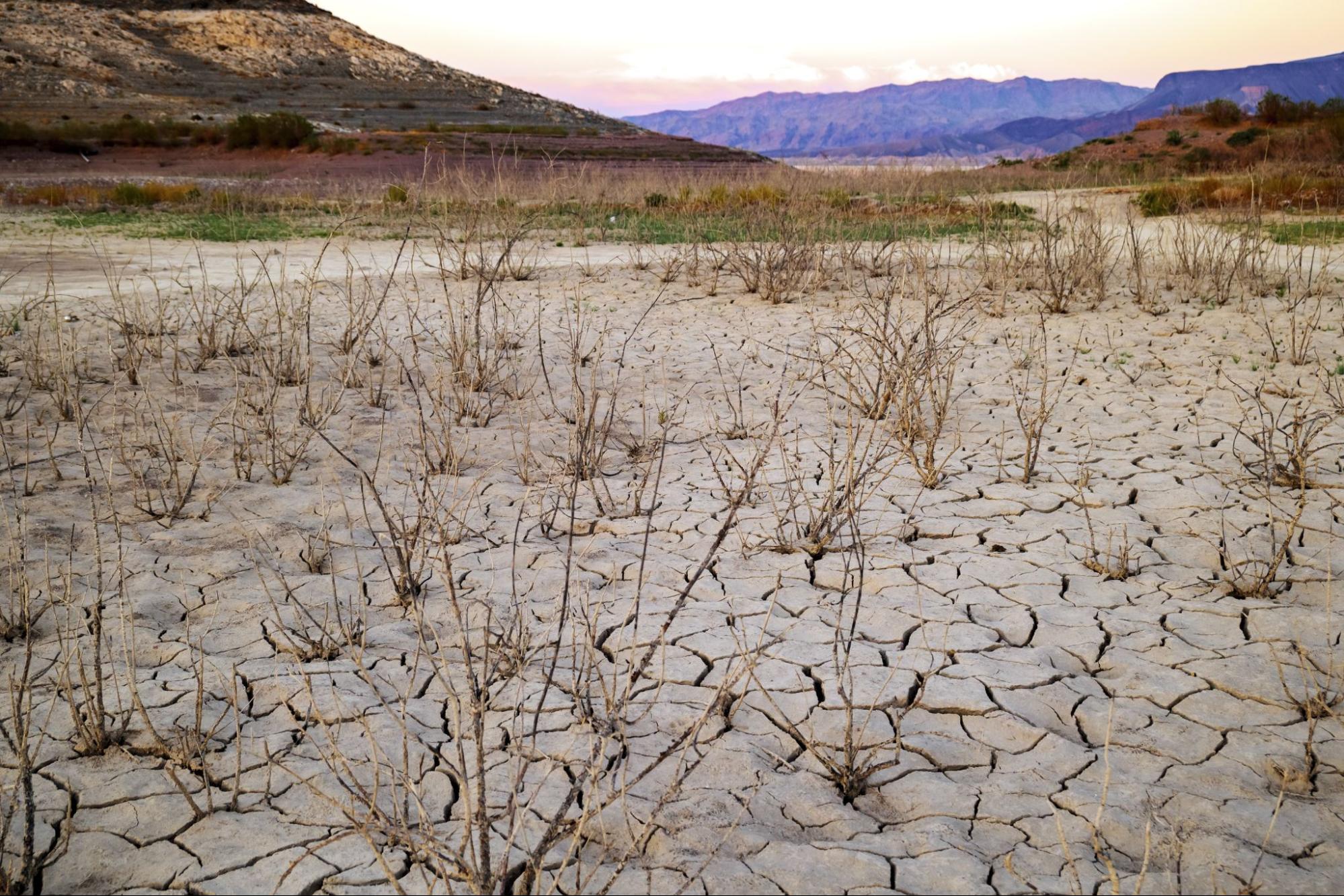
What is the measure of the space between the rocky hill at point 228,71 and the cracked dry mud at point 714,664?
4363 centimetres

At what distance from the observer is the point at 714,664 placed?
273cm

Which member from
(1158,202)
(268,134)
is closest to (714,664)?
(1158,202)

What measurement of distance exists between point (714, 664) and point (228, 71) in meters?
63.1

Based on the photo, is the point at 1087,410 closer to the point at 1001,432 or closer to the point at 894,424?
the point at 1001,432

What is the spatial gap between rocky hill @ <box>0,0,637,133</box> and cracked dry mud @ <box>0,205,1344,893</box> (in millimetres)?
43631

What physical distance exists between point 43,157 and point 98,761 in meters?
35.4

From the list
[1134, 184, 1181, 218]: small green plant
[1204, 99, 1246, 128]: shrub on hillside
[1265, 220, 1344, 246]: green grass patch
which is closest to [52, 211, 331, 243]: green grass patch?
[1265, 220, 1344, 246]: green grass patch

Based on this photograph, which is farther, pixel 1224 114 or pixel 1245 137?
pixel 1224 114

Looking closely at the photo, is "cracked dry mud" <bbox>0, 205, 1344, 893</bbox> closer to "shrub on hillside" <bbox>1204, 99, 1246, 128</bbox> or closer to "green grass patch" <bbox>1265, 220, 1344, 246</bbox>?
"green grass patch" <bbox>1265, 220, 1344, 246</bbox>

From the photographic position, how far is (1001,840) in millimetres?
1969

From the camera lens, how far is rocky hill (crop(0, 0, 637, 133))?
4562 cm

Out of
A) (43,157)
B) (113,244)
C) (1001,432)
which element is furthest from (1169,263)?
(43,157)

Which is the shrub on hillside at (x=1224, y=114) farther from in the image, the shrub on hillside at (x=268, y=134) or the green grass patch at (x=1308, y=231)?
the shrub on hillside at (x=268, y=134)

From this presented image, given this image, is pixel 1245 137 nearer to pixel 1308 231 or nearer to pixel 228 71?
pixel 1308 231
